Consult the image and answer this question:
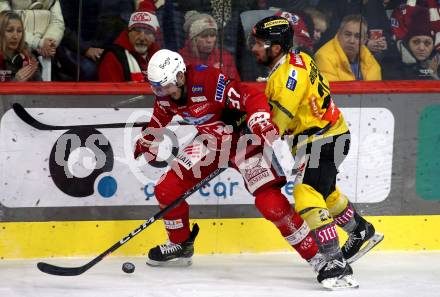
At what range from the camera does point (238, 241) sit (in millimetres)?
5875

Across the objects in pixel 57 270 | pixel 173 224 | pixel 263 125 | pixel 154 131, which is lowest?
pixel 57 270

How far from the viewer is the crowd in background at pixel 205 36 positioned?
5.55 meters

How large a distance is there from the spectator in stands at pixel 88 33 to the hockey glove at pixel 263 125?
112 cm

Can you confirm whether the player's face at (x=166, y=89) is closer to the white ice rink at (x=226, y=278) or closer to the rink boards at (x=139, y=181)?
the rink boards at (x=139, y=181)

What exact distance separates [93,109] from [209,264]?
105 centimetres

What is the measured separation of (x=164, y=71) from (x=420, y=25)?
1.81 metres

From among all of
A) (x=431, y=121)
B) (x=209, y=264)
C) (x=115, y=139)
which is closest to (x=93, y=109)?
(x=115, y=139)

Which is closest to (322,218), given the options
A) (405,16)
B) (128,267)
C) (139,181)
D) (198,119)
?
(198,119)

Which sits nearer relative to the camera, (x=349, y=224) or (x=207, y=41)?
(x=349, y=224)

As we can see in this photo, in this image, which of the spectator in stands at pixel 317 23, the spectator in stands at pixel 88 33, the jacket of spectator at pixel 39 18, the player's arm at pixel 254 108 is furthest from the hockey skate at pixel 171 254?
the spectator in stands at pixel 317 23

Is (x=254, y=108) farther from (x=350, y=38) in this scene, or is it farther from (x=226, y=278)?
(x=350, y=38)

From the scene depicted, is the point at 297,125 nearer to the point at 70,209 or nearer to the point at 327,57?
the point at 327,57

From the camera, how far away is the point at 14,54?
5.55 metres

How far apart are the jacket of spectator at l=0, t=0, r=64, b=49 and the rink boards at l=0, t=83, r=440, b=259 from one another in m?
0.29
